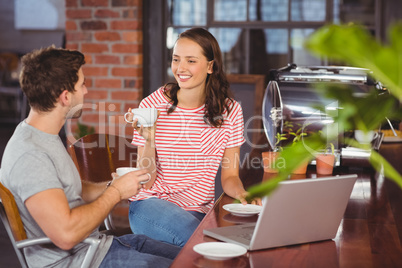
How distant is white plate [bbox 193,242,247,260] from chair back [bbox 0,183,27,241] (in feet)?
1.72

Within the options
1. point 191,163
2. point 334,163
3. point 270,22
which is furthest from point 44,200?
point 270,22

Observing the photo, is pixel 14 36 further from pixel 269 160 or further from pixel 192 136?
pixel 269 160

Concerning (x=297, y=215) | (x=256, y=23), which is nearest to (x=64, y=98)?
(x=297, y=215)

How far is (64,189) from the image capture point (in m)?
1.51

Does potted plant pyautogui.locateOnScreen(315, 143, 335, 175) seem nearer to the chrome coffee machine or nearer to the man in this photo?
the chrome coffee machine

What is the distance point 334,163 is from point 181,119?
69cm

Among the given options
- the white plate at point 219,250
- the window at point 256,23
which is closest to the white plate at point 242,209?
the white plate at point 219,250

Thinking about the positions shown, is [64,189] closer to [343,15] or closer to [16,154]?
[16,154]

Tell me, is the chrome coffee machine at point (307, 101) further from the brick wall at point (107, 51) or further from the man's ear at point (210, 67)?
the brick wall at point (107, 51)

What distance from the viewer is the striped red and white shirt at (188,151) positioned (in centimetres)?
212

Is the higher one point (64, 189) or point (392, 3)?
point (392, 3)

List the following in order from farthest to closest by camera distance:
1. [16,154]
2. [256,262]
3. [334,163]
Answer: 1. [334,163]
2. [16,154]
3. [256,262]

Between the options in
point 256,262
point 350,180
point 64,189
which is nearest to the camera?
point 256,262

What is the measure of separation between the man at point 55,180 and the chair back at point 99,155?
49 cm
